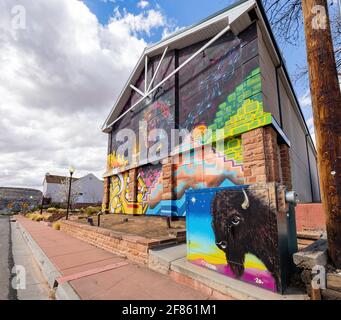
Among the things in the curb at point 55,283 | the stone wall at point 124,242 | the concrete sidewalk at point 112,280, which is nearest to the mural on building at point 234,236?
the concrete sidewalk at point 112,280

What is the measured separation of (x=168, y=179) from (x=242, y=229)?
6.32 meters

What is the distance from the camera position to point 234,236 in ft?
9.89

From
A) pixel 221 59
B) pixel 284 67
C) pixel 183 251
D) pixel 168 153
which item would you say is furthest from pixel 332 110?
pixel 284 67

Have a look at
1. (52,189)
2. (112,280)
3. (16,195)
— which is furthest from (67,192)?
(112,280)

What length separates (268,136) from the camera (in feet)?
20.1

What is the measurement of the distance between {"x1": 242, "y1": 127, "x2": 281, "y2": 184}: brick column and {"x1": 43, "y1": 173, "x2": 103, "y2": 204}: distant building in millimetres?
50222

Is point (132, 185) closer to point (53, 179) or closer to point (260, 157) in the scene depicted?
point (260, 157)

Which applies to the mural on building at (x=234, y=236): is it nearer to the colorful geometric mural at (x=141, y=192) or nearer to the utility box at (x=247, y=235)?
the utility box at (x=247, y=235)

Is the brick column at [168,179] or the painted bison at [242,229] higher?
the brick column at [168,179]

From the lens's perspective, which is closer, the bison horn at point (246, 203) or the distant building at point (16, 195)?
the bison horn at point (246, 203)

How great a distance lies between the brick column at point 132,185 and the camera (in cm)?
1178

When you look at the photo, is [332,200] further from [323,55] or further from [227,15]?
[227,15]

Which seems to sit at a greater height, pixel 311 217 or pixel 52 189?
pixel 52 189
